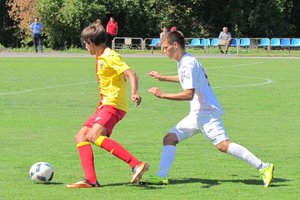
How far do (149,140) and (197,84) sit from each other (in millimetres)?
3806

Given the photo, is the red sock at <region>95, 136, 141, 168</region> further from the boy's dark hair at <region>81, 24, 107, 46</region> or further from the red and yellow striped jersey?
the boy's dark hair at <region>81, 24, 107, 46</region>

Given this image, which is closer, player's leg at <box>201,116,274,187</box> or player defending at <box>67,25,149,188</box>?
player defending at <box>67,25,149,188</box>

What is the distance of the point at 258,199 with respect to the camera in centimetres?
748

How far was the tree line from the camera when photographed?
51.1 m

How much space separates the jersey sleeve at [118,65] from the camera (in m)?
8.20

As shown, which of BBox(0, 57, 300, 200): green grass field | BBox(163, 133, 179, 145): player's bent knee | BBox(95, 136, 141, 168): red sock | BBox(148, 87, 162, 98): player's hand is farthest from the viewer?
BBox(163, 133, 179, 145): player's bent knee

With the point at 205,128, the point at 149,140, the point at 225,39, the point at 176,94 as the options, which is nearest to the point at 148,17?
the point at 225,39

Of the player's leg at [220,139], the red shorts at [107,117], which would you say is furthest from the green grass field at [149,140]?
the red shorts at [107,117]

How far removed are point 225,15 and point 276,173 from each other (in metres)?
52.3

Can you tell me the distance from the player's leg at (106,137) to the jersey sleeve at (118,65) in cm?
42

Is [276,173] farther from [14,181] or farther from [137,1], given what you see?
[137,1]

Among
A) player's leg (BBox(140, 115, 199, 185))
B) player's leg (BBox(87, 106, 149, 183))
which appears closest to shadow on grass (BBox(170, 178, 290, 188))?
player's leg (BBox(140, 115, 199, 185))

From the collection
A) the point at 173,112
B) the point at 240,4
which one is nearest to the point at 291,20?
the point at 240,4

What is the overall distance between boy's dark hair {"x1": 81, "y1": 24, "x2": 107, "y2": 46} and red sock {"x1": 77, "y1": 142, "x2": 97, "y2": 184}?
3.65 ft
